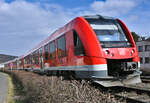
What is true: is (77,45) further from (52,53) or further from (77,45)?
(52,53)

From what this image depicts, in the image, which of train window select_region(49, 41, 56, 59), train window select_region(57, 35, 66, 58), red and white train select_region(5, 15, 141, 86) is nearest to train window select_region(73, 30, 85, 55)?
red and white train select_region(5, 15, 141, 86)

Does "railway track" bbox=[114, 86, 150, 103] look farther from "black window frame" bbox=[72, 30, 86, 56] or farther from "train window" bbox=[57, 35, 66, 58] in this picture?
"train window" bbox=[57, 35, 66, 58]

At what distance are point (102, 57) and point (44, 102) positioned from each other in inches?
135

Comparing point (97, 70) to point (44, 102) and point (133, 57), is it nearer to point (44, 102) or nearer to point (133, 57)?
point (133, 57)

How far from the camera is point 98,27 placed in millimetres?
9234

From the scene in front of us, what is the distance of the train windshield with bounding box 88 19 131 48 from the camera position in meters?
8.68

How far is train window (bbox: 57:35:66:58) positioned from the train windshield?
2.40 m

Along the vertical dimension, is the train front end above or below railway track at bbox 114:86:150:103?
above

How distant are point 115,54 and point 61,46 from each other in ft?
13.5

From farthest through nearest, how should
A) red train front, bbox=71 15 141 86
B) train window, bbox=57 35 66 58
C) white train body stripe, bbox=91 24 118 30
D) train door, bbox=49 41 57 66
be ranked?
train door, bbox=49 41 57 66
train window, bbox=57 35 66 58
white train body stripe, bbox=91 24 118 30
red train front, bbox=71 15 141 86

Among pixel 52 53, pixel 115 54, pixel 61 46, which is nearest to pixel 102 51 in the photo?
pixel 115 54

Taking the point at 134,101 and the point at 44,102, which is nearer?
the point at 44,102

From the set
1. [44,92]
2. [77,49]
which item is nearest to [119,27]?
[77,49]

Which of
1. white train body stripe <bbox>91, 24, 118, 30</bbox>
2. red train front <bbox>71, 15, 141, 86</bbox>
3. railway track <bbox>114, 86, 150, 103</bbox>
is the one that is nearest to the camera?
railway track <bbox>114, 86, 150, 103</bbox>
